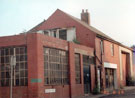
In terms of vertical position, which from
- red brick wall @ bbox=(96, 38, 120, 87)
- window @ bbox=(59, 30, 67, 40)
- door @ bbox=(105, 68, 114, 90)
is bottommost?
door @ bbox=(105, 68, 114, 90)

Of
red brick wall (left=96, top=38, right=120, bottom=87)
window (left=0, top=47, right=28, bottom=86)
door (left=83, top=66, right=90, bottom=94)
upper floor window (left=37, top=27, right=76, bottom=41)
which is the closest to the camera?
window (left=0, top=47, right=28, bottom=86)

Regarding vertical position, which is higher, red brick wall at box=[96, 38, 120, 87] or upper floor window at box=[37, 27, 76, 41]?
upper floor window at box=[37, 27, 76, 41]

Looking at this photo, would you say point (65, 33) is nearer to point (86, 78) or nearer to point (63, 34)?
point (63, 34)

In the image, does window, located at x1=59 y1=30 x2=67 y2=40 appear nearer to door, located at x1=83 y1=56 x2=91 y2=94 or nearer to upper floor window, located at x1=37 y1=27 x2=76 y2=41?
upper floor window, located at x1=37 y1=27 x2=76 y2=41

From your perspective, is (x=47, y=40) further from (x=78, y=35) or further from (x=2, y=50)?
(x=78, y=35)

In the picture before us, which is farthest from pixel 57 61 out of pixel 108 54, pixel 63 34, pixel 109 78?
pixel 109 78

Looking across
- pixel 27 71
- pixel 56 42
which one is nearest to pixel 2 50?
pixel 27 71

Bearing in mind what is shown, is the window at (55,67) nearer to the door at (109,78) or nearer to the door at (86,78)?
the door at (86,78)

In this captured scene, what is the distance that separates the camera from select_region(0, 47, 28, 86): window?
19.8 m

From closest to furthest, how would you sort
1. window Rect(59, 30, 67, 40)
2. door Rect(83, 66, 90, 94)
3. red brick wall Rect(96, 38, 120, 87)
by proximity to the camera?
door Rect(83, 66, 90, 94), window Rect(59, 30, 67, 40), red brick wall Rect(96, 38, 120, 87)

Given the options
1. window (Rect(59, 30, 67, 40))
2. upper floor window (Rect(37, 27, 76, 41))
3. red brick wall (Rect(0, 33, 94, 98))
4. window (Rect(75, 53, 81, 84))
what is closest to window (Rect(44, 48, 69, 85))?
red brick wall (Rect(0, 33, 94, 98))

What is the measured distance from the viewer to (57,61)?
22047mm

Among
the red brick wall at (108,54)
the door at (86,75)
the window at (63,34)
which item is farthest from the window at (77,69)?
the window at (63,34)

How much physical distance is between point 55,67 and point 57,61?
24.9 inches
